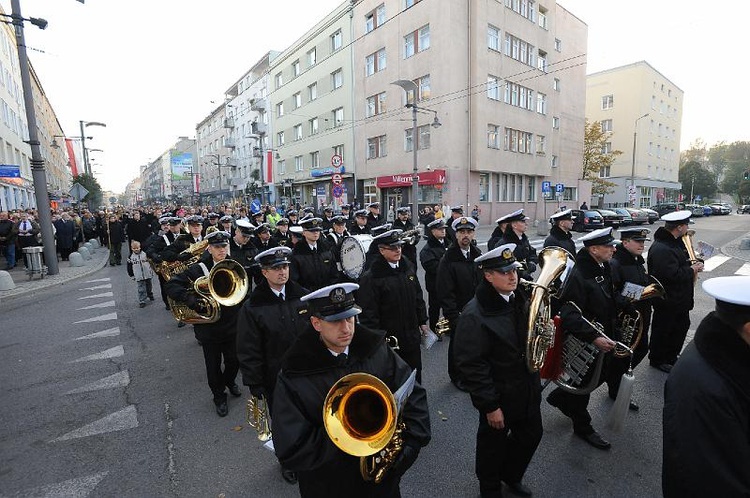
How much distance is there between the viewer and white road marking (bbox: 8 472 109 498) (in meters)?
3.42

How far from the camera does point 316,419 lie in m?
2.11

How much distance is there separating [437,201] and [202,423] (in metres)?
25.7

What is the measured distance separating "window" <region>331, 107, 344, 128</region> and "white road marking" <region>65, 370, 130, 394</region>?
33.0 metres

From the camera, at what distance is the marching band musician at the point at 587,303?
367cm

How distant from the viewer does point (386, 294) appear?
4.44 m

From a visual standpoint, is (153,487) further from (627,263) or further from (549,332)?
(627,263)

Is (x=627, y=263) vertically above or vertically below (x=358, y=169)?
below

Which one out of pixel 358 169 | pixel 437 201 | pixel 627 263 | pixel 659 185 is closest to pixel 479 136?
pixel 437 201

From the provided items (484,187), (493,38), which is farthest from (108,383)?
(493,38)

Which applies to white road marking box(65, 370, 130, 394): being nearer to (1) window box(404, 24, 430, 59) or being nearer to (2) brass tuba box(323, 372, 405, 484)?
(2) brass tuba box(323, 372, 405, 484)

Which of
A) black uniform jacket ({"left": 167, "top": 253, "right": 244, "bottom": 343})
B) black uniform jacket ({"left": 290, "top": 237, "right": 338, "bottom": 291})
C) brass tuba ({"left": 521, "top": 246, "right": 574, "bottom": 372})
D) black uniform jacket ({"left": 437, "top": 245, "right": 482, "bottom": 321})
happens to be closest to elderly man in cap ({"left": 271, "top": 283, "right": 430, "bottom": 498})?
brass tuba ({"left": 521, "top": 246, "right": 574, "bottom": 372})

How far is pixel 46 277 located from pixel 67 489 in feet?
42.4

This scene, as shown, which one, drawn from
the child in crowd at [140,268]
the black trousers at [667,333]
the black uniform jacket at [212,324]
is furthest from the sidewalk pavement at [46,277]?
the black trousers at [667,333]

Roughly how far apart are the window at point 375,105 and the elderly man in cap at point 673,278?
28.7 metres
